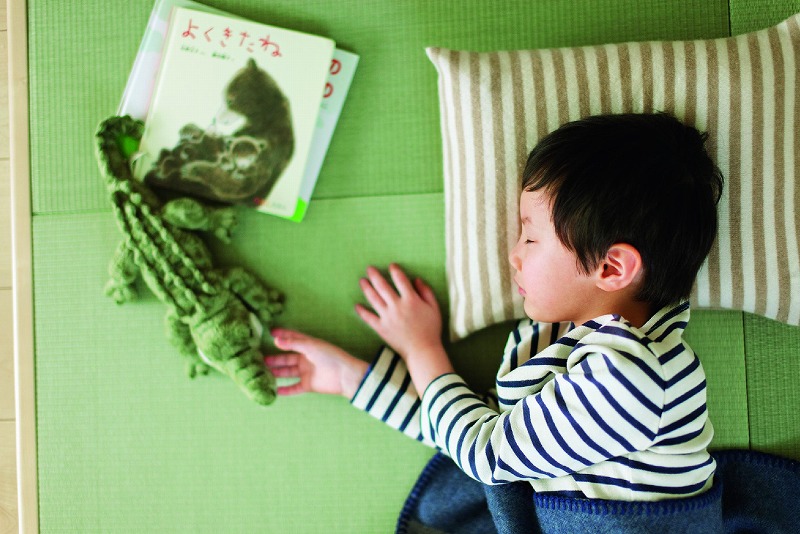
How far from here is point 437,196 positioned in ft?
3.09

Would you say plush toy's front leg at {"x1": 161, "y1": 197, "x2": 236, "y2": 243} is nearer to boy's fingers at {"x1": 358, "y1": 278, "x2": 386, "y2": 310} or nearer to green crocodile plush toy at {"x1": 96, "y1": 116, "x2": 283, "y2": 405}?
green crocodile plush toy at {"x1": 96, "y1": 116, "x2": 283, "y2": 405}

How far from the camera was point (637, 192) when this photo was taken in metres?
0.70

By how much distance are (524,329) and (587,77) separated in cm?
36

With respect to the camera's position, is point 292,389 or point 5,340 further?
point 5,340

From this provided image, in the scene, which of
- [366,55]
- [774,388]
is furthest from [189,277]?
[774,388]

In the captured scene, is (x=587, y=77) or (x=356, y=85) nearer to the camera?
(x=587, y=77)

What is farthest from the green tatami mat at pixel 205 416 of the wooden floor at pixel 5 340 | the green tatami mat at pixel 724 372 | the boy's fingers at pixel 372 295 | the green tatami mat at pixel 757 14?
the green tatami mat at pixel 757 14

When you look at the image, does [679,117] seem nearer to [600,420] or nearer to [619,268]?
[619,268]

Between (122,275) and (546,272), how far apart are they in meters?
→ 0.63

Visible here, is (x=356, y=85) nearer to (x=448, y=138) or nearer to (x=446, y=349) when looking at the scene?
(x=448, y=138)

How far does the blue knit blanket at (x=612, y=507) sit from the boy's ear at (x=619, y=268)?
0.87 ft

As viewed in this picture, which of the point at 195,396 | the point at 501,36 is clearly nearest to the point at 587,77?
the point at 501,36

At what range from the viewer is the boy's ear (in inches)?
27.9

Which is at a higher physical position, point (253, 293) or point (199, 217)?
point (199, 217)
